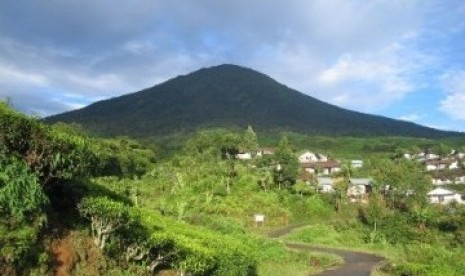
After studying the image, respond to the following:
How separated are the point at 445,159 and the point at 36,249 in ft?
456

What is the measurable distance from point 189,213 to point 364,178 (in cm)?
6060

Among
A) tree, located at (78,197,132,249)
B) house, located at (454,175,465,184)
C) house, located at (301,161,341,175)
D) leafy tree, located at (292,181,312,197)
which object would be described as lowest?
tree, located at (78,197,132,249)

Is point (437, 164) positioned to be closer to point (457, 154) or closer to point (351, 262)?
point (457, 154)

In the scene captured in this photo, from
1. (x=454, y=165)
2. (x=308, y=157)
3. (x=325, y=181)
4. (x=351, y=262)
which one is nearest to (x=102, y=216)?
(x=351, y=262)

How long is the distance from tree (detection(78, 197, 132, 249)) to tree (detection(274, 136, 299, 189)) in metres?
56.4

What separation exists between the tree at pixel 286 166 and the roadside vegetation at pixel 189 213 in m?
0.15

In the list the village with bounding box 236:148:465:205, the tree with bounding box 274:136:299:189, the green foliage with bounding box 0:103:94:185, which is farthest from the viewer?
the village with bounding box 236:148:465:205

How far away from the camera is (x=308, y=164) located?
13050 centimetres

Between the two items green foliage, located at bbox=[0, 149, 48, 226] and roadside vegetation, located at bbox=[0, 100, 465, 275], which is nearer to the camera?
green foliage, located at bbox=[0, 149, 48, 226]

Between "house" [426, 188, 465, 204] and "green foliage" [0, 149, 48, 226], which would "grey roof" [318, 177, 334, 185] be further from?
"green foliage" [0, 149, 48, 226]

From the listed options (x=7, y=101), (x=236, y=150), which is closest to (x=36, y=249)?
(x=7, y=101)

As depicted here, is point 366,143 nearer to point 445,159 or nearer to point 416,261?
point 445,159

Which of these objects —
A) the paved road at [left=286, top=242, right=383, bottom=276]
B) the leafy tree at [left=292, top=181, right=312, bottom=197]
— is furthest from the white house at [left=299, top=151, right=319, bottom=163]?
the paved road at [left=286, top=242, right=383, bottom=276]

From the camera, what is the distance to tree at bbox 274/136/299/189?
74875mm
